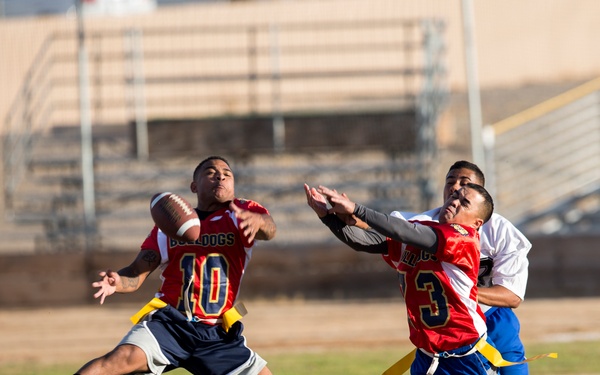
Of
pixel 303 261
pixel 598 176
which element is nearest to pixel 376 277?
pixel 303 261

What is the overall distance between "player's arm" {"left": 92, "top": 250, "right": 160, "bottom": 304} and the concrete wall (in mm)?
12175

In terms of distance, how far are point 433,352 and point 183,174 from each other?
51.9 feet

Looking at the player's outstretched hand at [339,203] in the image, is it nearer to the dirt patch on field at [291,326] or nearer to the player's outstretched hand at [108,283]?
the player's outstretched hand at [108,283]

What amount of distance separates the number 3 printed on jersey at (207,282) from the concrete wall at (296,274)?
1235cm

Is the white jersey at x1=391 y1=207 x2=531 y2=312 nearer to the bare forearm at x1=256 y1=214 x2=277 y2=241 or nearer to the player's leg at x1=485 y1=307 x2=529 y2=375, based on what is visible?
the player's leg at x1=485 y1=307 x2=529 y2=375

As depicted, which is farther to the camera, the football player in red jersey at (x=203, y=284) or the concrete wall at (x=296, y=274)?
the concrete wall at (x=296, y=274)

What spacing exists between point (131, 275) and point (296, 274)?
505 inches

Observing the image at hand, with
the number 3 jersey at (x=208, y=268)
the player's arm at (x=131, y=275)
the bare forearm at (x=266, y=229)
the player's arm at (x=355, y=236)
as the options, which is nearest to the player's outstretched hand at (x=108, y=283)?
the player's arm at (x=131, y=275)

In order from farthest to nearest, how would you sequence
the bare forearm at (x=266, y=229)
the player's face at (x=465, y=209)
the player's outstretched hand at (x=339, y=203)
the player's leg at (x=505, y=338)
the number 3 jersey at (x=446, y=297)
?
the bare forearm at (x=266, y=229) < the player's leg at (x=505, y=338) < the player's face at (x=465, y=209) < the number 3 jersey at (x=446, y=297) < the player's outstretched hand at (x=339, y=203)

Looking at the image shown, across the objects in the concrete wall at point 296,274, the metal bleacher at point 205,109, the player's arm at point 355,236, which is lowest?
the concrete wall at point 296,274

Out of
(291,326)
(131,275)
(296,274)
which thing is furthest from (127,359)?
(296,274)

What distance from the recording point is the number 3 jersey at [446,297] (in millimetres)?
6051

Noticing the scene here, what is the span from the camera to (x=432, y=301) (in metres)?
6.07

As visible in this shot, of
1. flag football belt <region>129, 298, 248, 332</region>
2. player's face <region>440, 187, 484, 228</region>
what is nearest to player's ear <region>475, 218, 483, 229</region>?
player's face <region>440, 187, 484, 228</region>
